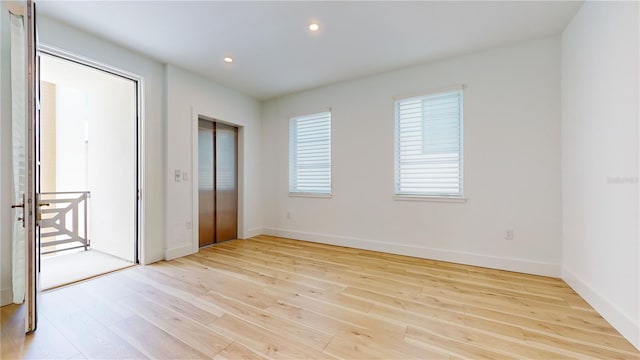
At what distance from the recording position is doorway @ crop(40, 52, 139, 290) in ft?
10.9

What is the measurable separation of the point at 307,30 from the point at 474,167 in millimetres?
2595

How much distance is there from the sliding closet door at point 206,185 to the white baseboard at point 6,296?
203 cm

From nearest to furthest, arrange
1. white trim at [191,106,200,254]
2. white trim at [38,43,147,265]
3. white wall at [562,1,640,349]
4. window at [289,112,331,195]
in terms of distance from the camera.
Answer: white wall at [562,1,640,349], white trim at [38,43,147,265], white trim at [191,106,200,254], window at [289,112,331,195]

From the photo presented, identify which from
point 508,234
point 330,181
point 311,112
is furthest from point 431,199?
point 311,112

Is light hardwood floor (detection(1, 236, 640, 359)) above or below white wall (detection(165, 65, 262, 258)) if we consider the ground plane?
below

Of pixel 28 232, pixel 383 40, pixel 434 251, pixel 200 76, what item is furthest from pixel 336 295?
pixel 200 76

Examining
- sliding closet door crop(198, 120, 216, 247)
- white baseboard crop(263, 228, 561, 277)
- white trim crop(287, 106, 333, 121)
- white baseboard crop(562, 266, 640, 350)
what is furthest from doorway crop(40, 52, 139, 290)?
white baseboard crop(562, 266, 640, 350)

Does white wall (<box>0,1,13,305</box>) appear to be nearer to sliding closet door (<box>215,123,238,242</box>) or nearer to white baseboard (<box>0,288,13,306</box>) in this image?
white baseboard (<box>0,288,13,306</box>)

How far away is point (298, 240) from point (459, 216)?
2.63m

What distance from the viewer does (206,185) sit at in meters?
4.25

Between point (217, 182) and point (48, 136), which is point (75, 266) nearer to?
point (217, 182)

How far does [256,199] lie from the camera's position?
5.01 meters

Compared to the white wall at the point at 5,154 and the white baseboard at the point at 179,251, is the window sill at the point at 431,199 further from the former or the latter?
the white wall at the point at 5,154

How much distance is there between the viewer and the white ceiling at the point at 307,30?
2.34m
